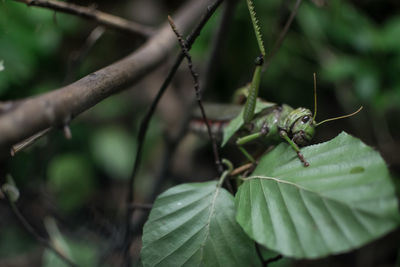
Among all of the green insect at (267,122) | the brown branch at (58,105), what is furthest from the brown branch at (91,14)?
the green insect at (267,122)

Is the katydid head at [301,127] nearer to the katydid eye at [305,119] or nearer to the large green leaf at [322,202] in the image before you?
the katydid eye at [305,119]

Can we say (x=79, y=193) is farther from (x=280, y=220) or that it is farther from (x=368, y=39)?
(x=368, y=39)

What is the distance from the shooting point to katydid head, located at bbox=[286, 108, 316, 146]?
972 millimetres

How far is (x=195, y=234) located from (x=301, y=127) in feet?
1.46

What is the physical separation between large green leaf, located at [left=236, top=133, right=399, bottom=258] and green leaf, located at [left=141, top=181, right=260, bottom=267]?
75 mm

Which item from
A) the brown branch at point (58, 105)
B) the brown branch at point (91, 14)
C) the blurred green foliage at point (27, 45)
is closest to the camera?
the brown branch at point (58, 105)

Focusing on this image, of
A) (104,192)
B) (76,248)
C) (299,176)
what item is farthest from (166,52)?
(104,192)

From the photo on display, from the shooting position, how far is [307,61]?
2.72 m

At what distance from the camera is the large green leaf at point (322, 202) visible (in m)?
0.62

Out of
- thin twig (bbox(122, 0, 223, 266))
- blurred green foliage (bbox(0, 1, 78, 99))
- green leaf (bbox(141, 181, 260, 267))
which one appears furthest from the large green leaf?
blurred green foliage (bbox(0, 1, 78, 99))

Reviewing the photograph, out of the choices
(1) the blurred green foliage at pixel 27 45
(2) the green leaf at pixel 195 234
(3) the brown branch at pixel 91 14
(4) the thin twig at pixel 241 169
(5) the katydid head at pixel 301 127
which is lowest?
(2) the green leaf at pixel 195 234

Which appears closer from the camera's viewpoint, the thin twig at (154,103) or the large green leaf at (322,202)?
the large green leaf at (322,202)

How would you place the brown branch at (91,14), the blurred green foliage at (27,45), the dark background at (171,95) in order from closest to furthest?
the brown branch at (91,14), the blurred green foliage at (27,45), the dark background at (171,95)

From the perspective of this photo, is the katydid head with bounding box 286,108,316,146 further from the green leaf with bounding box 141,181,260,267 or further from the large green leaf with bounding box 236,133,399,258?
the green leaf with bounding box 141,181,260,267
